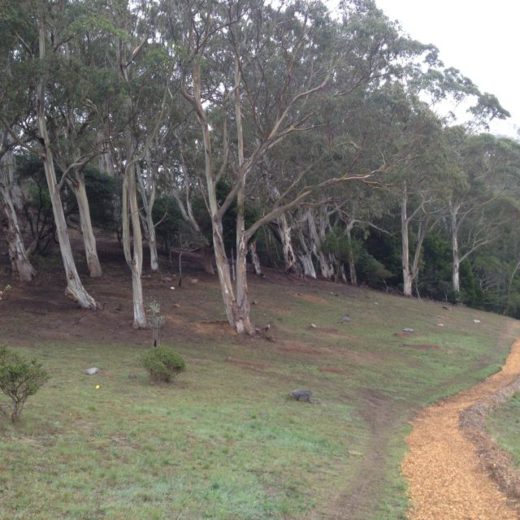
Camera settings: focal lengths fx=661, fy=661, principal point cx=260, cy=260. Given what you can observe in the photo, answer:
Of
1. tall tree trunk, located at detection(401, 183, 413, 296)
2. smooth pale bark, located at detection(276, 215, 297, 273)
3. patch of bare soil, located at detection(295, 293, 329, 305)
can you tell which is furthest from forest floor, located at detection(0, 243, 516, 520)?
tall tree trunk, located at detection(401, 183, 413, 296)

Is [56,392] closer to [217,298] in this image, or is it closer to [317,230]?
[217,298]

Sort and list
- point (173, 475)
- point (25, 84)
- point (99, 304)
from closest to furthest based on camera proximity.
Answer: point (173, 475) < point (25, 84) < point (99, 304)

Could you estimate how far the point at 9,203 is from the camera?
25.7 m

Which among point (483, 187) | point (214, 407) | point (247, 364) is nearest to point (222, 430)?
point (214, 407)

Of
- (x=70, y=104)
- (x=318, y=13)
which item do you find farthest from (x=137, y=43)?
(x=318, y=13)

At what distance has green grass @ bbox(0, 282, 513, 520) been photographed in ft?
24.1

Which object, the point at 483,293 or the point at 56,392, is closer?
the point at 56,392

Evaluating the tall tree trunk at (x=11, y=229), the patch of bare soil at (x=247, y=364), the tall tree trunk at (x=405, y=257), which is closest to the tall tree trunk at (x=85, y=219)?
the tall tree trunk at (x=11, y=229)

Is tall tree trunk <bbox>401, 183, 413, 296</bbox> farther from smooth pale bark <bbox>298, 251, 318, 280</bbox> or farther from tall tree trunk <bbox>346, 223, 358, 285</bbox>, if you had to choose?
smooth pale bark <bbox>298, 251, 318, 280</bbox>

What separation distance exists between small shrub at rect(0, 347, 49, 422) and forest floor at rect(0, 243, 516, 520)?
0.36m

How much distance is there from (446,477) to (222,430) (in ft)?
12.2

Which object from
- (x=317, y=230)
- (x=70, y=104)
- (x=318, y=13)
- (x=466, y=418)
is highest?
(x=318, y=13)

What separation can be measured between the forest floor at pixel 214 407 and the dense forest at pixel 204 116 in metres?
2.09

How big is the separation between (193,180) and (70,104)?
1659cm
